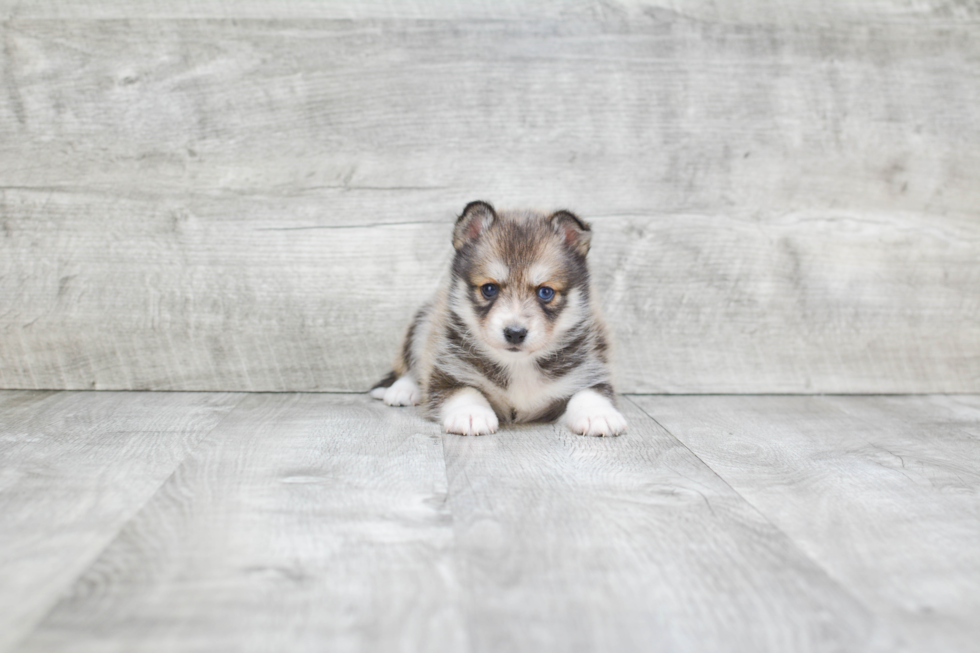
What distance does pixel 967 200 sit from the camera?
3.56 m

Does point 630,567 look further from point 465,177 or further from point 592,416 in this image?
point 465,177

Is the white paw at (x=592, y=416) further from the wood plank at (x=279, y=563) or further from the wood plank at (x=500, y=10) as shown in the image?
the wood plank at (x=500, y=10)

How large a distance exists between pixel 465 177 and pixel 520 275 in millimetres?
842

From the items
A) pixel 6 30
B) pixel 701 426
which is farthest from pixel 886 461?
pixel 6 30

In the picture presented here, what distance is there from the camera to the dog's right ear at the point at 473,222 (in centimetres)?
282

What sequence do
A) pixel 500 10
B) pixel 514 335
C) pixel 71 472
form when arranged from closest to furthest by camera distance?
pixel 71 472 < pixel 514 335 < pixel 500 10

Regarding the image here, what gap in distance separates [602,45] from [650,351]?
139cm

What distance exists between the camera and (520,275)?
8.96ft

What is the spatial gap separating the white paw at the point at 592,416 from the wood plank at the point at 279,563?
59 centimetres

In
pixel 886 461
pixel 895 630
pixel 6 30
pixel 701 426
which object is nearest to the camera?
pixel 895 630

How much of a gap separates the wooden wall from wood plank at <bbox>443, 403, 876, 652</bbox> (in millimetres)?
1440

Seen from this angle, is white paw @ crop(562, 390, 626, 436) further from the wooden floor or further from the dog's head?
the dog's head

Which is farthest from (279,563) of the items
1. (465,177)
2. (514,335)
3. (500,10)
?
(500,10)

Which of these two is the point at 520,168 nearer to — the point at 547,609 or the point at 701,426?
the point at 701,426
